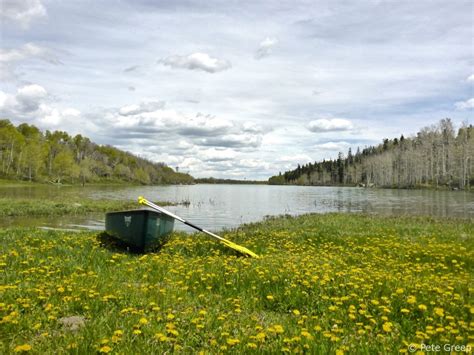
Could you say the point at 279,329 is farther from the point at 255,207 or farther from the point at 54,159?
the point at 54,159

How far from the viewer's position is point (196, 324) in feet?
18.3

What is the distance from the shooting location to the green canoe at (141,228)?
39.4ft

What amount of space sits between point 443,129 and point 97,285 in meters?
121

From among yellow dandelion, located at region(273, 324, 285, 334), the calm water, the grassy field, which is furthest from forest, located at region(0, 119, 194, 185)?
yellow dandelion, located at region(273, 324, 285, 334)

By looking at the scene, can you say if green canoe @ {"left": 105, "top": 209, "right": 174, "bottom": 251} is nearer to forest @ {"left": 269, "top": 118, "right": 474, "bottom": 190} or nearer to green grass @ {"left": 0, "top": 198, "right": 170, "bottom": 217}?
green grass @ {"left": 0, "top": 198, "right": 170, "bottom": 217}

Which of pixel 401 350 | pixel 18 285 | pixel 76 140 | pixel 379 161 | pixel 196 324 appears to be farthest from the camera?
pixel 76 140

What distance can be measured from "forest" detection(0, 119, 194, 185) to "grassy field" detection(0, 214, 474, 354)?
106 m

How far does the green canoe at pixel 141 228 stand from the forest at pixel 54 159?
10134 cm

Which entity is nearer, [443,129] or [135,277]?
[135,277]

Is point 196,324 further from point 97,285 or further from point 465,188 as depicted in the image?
point 465,188

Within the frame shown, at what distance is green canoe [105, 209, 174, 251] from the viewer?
39.4ft

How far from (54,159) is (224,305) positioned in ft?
402

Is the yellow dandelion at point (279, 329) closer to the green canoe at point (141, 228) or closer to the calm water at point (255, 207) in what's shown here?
the green canoe at point (141, 228)

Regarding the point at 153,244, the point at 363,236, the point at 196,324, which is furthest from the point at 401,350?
the point at 363,236
